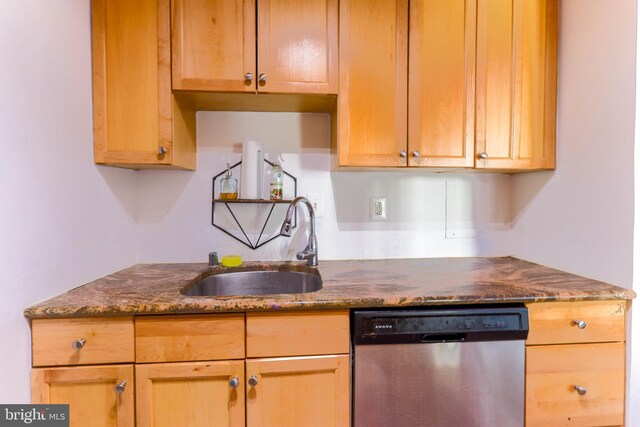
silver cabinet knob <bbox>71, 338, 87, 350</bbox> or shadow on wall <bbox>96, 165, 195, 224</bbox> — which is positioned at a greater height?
shadow on wall <bbox>96, 165, 195, 224</bbox>

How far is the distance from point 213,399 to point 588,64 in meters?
1.89

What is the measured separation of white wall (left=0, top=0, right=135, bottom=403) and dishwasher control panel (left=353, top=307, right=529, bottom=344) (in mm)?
1015

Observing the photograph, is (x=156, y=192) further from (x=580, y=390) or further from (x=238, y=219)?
(x=580, y=390)

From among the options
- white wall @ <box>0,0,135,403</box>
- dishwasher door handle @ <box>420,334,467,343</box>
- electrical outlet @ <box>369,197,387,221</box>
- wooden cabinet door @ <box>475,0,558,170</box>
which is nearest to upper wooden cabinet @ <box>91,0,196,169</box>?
white wall @ <box>0,0,135,403</box>

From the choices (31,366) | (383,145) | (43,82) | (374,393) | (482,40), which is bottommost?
(374,393)

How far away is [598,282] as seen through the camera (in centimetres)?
131

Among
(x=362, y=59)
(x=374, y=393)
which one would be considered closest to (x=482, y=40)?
(x=362, y=59)

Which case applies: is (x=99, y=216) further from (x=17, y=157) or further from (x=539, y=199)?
(x=539, y=199)

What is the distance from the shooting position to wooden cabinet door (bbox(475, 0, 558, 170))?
148 centimetres

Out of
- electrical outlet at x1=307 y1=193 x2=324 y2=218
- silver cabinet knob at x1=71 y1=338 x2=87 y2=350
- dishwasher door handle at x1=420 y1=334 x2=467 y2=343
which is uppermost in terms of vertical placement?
electrical outlet at x1=307 y1=193 x2=324 y2=218
